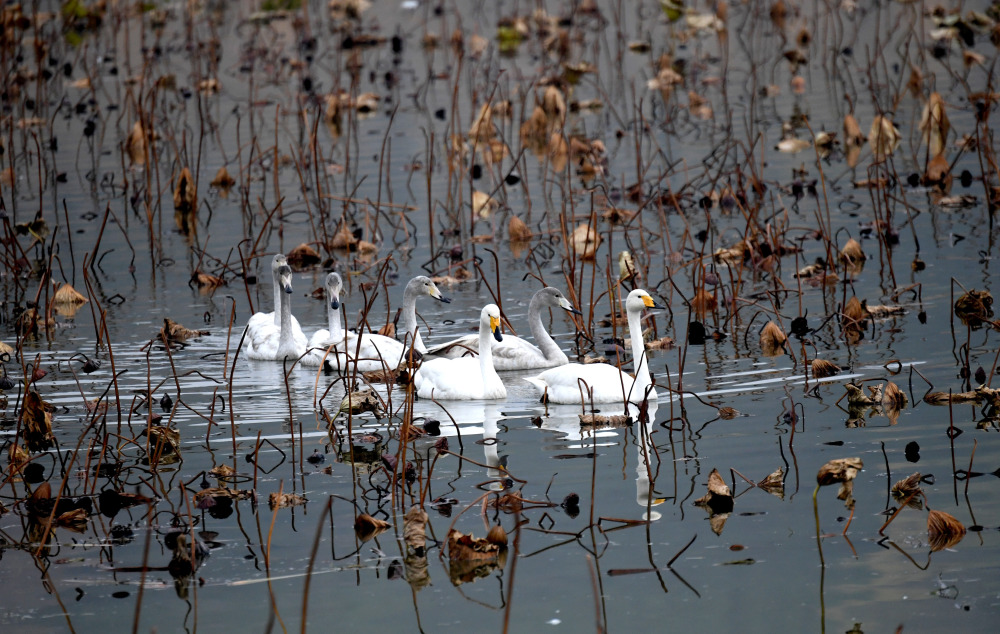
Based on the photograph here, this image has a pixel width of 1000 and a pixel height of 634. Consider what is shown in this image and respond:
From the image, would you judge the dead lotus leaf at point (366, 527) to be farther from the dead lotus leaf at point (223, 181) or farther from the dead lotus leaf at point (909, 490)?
the dead lotus leaf at point (223, 181)

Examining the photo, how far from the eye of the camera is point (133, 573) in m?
6.31

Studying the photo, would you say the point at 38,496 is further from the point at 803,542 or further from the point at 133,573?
the point at 803,542

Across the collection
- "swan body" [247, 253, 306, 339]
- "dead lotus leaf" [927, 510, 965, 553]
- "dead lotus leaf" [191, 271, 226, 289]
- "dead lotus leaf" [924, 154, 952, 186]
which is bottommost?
"dead lotus leaf" [191, 271, 226, 289]

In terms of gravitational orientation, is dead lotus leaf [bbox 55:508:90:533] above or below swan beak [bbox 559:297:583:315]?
below

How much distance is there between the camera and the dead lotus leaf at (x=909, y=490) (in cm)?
682

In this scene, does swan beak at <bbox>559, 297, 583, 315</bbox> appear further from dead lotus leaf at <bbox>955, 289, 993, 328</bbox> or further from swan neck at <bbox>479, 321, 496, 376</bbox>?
dead lotus leaf at <bbox>955, 289, 993, 328</bbox>

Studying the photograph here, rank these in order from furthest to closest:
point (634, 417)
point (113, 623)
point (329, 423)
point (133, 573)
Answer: point (634, 417), point (329, 423), point (133, 573), point (113, 623)

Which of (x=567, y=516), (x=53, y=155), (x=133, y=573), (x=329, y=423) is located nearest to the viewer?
(x=133, y=573)

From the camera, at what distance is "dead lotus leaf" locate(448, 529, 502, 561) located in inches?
250

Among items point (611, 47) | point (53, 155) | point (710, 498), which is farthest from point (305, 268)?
point (611, 47)

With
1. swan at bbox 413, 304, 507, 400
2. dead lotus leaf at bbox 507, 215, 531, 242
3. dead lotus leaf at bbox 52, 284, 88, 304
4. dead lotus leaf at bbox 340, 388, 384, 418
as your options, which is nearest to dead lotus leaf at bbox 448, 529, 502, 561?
dead lotus leaf at bbox 340, 388, 384, 418

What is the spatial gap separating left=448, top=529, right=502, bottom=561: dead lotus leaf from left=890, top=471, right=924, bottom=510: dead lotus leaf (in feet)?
6.93

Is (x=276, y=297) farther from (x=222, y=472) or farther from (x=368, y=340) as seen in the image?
(x=222, y=472)

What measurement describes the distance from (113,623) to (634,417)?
13.6ft
